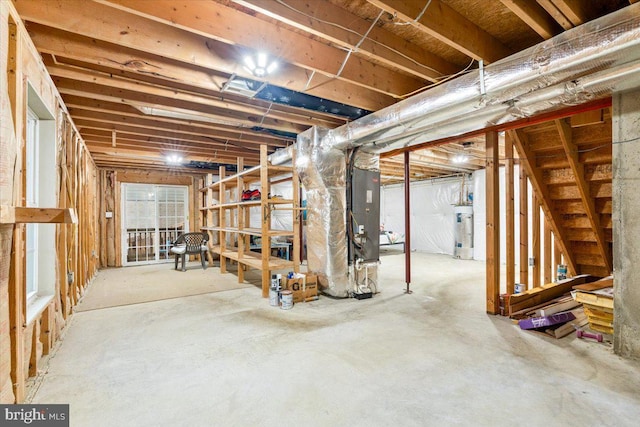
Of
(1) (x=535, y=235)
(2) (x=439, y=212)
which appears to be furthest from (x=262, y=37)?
(2) (x=439, y=212)

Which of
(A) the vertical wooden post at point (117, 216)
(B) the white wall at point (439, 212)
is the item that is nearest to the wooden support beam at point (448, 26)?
(B) the white wall at point (439, 212)

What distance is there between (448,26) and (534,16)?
52 cm

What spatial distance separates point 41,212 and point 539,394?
2880 millimetres

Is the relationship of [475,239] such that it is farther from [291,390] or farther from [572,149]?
[291,390]

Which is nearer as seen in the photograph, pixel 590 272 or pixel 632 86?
pixel 632 86

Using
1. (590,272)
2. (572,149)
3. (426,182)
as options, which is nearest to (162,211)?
(426,182)

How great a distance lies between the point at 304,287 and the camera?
3.82 metres

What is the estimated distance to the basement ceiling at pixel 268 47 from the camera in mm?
1931

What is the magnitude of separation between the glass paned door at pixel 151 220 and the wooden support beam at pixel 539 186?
710cm

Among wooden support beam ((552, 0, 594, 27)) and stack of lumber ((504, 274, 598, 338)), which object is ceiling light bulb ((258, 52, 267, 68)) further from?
stack of lumber ((504, 274, 598, 338))

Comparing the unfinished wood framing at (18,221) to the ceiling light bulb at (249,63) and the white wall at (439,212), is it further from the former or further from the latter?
the white wall at (439,212)

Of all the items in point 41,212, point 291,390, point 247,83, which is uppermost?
point 247,83

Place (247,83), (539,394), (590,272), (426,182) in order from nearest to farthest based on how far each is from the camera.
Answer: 1. (539,394)
2. (247,83)
3. (590,272)
4. (426,182)

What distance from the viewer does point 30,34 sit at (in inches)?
82.7
